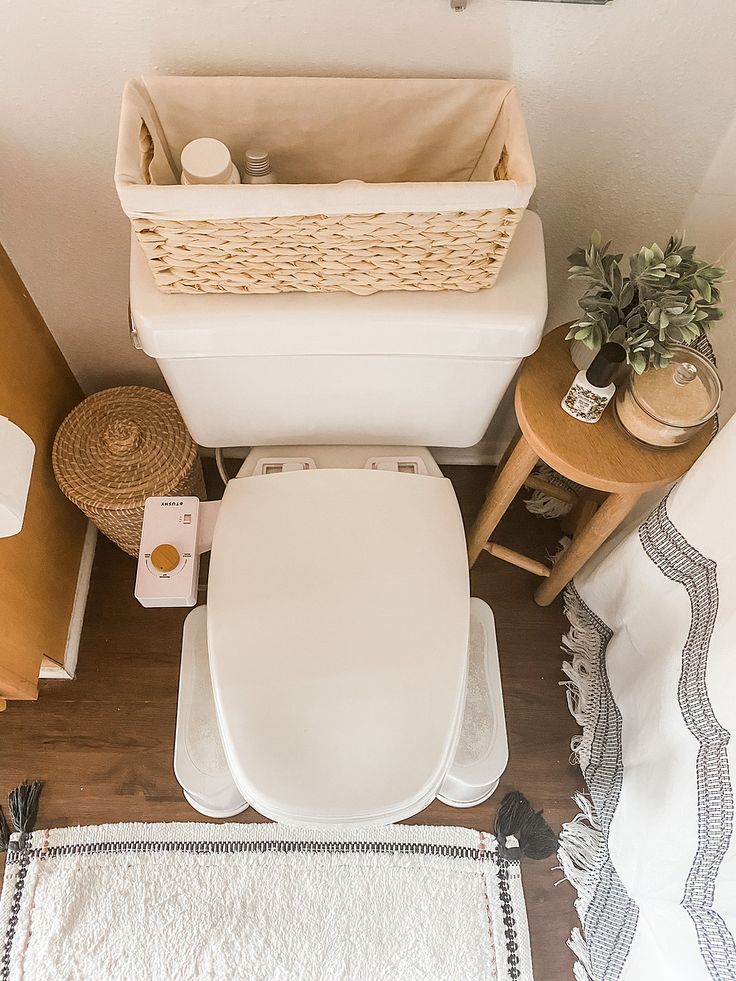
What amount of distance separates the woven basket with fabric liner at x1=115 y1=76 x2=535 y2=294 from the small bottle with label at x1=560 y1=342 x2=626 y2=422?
0.56ft

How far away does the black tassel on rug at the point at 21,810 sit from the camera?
120 cm

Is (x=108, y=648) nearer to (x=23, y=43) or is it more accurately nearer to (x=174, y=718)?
(x=174, y=718)

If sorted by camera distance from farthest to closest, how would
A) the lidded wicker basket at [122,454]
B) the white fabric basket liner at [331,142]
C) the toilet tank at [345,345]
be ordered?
the lidded wicker basket at [122,454]
the toilet tank at [345,345]
the white fabric basket liner at [331,142]

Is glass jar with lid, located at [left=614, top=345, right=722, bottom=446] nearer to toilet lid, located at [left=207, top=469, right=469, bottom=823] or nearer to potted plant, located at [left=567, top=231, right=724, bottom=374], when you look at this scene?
potted plant, located at [left=567, top=231, right=724, bottom=374]

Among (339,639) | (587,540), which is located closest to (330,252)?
(339,639)

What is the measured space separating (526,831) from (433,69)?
3.70ft

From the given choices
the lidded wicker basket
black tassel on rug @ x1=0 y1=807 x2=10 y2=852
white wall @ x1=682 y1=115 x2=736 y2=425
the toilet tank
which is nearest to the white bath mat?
black tassel on rug @ x1=0 y1=807 x2=10 y2=852

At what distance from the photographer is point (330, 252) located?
2.43ft

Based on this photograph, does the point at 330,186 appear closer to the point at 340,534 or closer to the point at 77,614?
the point at 340,534

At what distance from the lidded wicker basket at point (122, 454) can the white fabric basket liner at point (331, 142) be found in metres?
0.45

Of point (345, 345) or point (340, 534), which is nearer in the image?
point (345, 345)

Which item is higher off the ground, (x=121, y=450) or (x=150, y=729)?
(x=121, y=450)

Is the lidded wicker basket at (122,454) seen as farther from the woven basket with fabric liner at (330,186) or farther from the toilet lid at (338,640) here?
the woven basket with fabric liner at (330,186)

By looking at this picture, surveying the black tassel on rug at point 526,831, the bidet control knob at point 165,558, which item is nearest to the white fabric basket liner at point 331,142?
the bidet control knob at point 165,558
